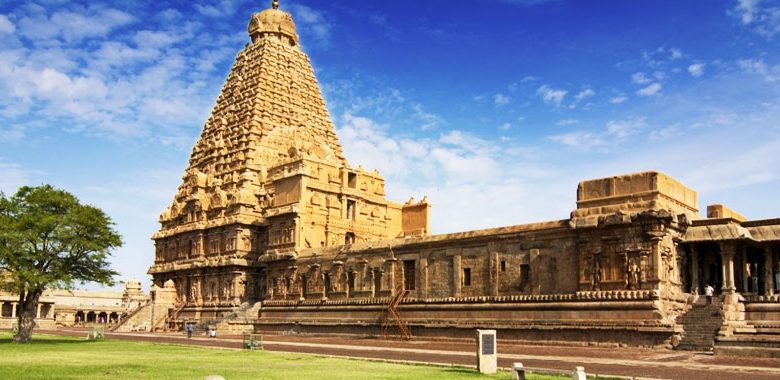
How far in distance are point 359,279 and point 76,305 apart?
2783 inches

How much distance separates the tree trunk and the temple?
19.7 meters

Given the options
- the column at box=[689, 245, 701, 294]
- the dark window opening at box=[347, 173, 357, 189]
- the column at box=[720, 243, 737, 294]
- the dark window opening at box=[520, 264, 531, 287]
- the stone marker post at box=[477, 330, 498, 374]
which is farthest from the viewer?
the dark window opening at box=[347, 173, 357, 189]

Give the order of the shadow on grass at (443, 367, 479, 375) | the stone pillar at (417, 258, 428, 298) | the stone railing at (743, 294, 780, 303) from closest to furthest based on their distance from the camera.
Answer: the shadow on grass at (443, 367, 479, 375) < the stone railing at (743, 294, 780, 303) < the stone pillar at (417, 258, 428, 298)

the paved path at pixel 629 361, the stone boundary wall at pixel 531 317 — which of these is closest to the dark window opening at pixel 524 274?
the stone boundary wall at pixel 531 317

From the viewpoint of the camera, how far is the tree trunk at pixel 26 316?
139ft

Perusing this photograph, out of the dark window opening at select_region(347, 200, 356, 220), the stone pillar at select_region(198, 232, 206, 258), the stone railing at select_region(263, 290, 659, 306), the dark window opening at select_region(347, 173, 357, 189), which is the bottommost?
the stone railing at select_region(263, 290, 659, 306)

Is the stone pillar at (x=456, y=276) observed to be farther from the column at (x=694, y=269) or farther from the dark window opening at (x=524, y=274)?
the column at (x=694, y=269)

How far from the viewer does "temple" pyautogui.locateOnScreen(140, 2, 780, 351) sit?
3791cm

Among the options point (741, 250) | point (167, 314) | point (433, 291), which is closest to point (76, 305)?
point (167, 314)

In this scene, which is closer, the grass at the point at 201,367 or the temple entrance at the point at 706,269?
the grass at the point at 201,367

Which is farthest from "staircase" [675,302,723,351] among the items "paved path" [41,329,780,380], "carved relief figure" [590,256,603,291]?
"carved relief figure" [590,256,603,291]

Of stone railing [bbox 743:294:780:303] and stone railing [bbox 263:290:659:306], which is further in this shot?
stone railing [bbox 263:290:659:306]

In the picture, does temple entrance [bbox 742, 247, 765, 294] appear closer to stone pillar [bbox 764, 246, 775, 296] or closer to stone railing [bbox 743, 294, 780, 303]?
stone pillar [bbox 764, 246, 775, 296]

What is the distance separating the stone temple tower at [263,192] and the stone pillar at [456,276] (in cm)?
1769
